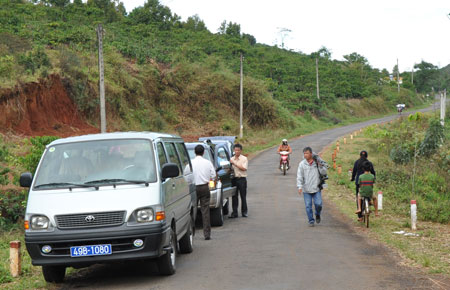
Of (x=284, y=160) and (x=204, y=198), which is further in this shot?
(x=284, y=160)

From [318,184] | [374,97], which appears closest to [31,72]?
[318,184]

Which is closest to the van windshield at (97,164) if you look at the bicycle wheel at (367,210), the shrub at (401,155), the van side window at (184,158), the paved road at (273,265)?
the paved road at (273,265)

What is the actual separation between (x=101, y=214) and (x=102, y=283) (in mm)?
1237

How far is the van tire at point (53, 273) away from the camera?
7.90 metres

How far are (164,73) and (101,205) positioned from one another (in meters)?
46.4

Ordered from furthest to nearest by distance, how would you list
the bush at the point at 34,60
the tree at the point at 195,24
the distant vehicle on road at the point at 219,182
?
the tree at the point at 195,24 < the bush at the point at 34,60 < the distant vehicle on road at the point at 219,182

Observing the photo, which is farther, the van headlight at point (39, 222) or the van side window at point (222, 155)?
the van side window at point (222, 155)

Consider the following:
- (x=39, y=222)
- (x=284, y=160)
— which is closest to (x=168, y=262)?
(x=39, y=222)

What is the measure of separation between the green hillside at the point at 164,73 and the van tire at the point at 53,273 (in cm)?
2511

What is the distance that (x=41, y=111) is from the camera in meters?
33.3

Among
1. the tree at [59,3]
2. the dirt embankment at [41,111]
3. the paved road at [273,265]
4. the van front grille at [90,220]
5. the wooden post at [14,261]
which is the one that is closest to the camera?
the van front grille at [90,220]

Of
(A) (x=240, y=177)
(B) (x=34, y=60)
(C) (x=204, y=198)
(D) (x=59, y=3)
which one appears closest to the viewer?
(C) (x=204, y=198)

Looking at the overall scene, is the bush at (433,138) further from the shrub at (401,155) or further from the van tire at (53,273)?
the van tire at (53,273)

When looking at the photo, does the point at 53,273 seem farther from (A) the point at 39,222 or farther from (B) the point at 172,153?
(B) the point at 172,153
